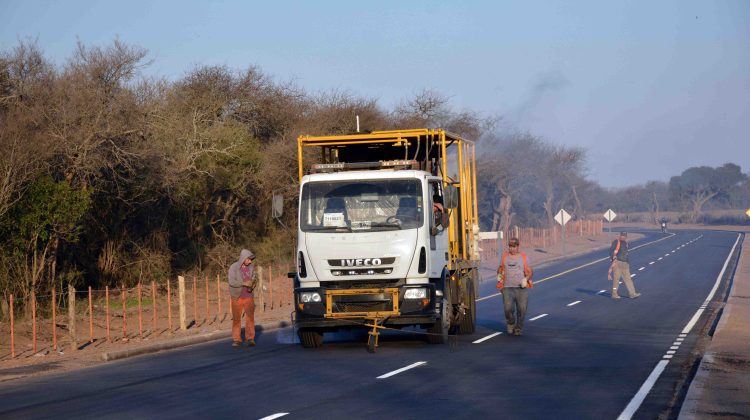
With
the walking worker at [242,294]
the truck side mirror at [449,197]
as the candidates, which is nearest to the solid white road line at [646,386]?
the truck side mirror at [449,197]

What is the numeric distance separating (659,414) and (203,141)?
85.7 ft

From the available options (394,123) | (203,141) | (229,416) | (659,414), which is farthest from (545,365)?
(394,123)

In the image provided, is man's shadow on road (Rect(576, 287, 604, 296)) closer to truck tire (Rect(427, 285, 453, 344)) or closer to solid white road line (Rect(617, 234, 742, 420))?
solid white road line (Rect(617, 234, 742, 420))

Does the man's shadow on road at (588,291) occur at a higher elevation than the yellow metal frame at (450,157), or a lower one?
lower

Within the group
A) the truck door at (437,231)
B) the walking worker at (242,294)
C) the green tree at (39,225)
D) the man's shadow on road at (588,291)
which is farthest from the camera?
the man's shadow on road at (588,291)

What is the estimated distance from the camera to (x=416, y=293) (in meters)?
→ 17.4

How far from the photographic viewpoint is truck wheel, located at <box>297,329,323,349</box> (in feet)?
61.3

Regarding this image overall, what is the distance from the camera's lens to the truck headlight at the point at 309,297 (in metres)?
17.6

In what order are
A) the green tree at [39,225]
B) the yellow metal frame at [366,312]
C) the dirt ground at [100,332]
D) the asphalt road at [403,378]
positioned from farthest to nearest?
the green tree at [39,225] → the dirt ground at [100,332] → the yellow metal frame at [366,312] → the asphalt road at [403,378]

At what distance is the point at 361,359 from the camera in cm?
1673

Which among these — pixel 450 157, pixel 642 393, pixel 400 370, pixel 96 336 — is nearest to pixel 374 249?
pixel 400 370

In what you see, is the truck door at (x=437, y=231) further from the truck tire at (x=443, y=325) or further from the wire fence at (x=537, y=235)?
the wire fence at (x=537, y=235)

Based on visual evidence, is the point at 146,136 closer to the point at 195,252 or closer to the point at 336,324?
the point at 195,252

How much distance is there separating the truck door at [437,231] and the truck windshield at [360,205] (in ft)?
1.19
